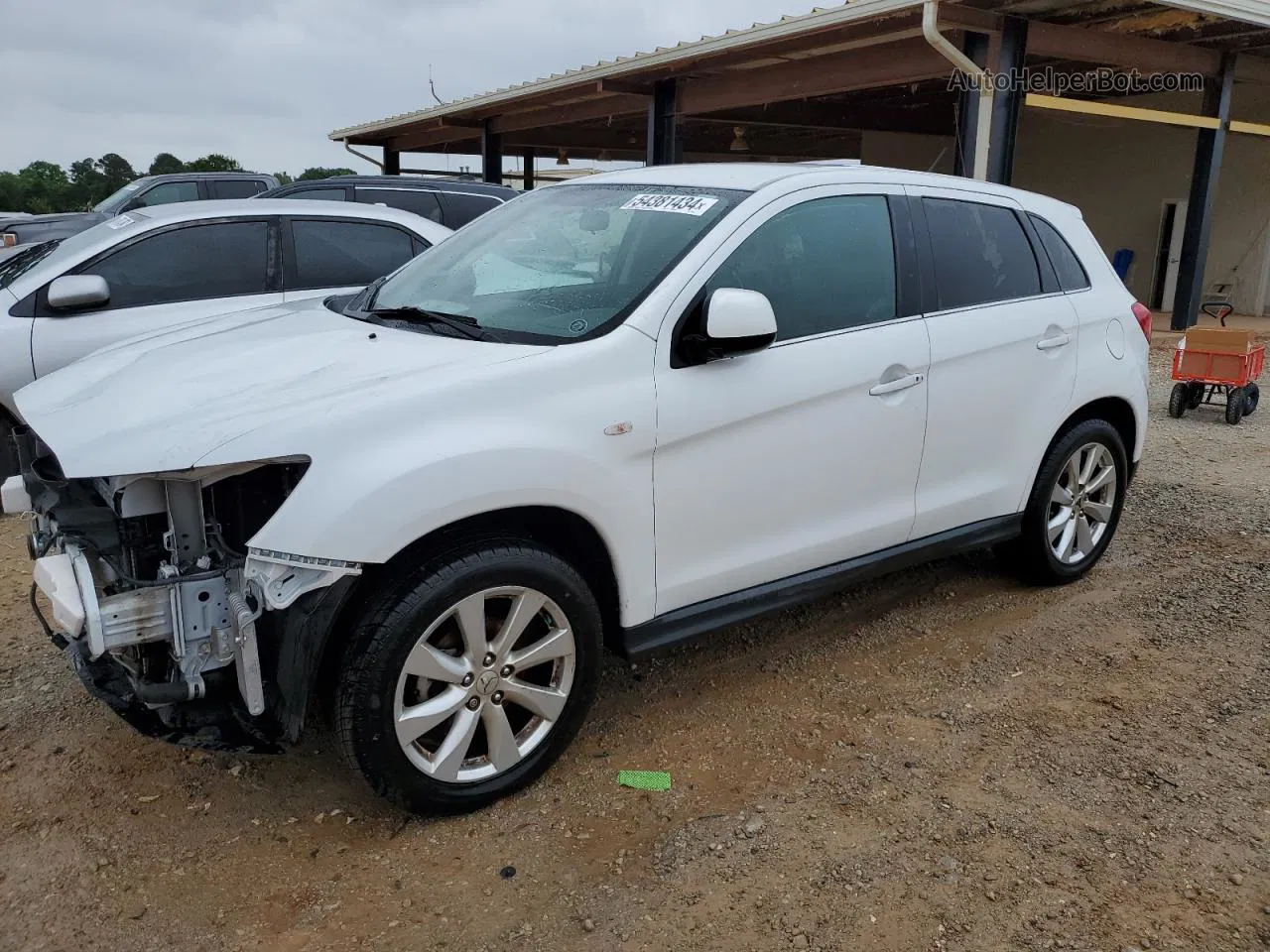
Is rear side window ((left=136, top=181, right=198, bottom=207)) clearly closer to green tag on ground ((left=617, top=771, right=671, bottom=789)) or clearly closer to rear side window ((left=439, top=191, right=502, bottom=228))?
rear side window ((left=439, top=191, right=502, bottom=228))

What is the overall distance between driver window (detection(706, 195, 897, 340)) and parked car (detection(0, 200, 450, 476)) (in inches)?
126

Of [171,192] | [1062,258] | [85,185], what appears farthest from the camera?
[85,185]

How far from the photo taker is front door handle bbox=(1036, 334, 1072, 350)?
4.23 meters

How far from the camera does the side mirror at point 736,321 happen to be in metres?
2.98

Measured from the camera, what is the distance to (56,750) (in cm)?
328

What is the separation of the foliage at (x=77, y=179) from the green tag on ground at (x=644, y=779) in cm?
3577

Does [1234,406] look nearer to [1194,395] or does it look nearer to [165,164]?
[1194,395]

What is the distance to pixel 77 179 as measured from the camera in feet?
159

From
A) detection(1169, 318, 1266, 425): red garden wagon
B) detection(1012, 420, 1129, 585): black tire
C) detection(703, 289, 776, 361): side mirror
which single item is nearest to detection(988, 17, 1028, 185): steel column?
detection(1169, 318, 1266, 425): red garden wagon

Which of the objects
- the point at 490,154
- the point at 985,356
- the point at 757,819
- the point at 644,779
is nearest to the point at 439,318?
the point at 644,779

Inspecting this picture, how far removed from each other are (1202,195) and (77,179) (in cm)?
5022

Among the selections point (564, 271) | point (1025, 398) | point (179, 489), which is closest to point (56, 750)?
point (179, 489)

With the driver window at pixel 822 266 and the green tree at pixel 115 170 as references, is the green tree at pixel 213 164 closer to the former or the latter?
the green tree at pixel 115 170

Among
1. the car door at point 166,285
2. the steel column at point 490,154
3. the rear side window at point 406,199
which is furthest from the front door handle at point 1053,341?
the steel column at point 490,154
